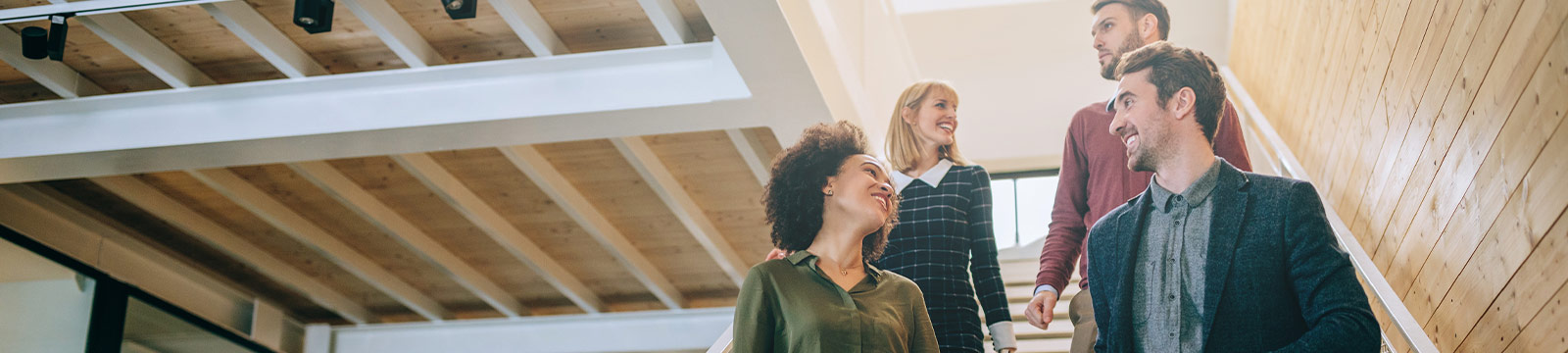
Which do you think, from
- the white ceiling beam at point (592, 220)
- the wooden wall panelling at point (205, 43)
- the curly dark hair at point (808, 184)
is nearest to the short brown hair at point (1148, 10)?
the curly dark hair at point (808, 184)

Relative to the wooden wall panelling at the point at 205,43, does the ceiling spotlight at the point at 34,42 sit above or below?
below

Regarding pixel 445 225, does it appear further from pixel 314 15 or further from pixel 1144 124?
pixel 1144 124

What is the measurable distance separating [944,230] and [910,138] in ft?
1.33

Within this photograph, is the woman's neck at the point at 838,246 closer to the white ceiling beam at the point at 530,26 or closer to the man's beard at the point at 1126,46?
the man's beard at the point at 1126,46

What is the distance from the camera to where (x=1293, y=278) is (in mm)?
2170

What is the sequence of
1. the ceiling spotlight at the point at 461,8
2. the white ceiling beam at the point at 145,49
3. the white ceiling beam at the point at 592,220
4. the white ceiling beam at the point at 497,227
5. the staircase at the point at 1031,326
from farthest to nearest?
the white ceiling beam at the point at 497,227, the white ceiling beam at the point at 592,220, the staircase at the point at 1031,326, the white ceiling beam at the point at 145,49, the ceiling spotlight at the point at 461,8

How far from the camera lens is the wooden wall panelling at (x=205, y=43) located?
18.2 feet

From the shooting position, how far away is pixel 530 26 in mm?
5395

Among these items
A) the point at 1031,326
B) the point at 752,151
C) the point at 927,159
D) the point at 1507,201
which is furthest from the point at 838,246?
the point at 752,151

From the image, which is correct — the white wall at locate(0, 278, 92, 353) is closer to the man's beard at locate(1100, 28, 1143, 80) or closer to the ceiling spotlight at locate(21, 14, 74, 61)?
the ceiling spotlight at locate(21, 14, 74, 61)

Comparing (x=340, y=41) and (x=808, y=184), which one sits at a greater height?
(x=340, y=41)

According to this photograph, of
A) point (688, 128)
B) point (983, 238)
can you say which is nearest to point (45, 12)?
point (688, 128)

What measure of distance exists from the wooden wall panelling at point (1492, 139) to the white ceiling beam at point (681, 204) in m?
4.05

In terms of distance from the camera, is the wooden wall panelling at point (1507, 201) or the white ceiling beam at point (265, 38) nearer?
the wooden wall panelling at point (1507, 201)
